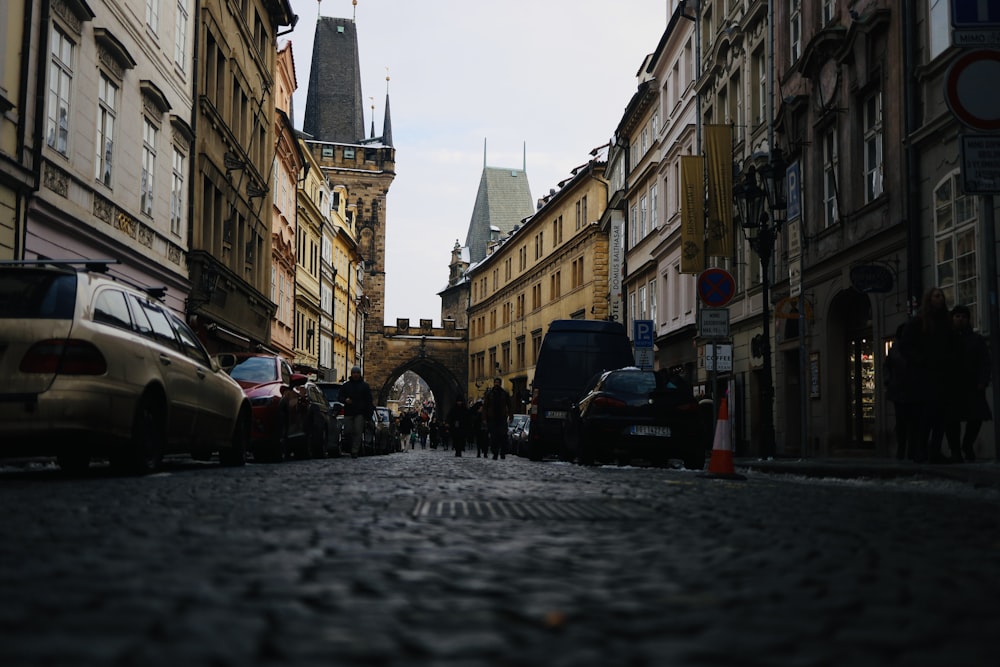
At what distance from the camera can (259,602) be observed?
3.58 metres

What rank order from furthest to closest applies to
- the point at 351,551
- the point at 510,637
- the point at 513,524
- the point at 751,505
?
the point at 751,505
the point at 513,524
the point at 351,551
the point at 510,637

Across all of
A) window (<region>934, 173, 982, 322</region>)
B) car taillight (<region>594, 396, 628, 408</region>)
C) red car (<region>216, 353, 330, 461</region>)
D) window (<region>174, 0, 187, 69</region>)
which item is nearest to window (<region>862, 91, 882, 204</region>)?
window (<region>934, 173, 982, 322</region>)

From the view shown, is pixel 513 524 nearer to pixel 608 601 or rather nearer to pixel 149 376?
pixel 608 601

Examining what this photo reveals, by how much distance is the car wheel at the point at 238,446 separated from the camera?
13.6m

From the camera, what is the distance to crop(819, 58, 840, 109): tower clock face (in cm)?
2325

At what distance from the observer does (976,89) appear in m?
9.60

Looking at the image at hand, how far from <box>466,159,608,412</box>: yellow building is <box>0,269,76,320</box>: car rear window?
39.2m

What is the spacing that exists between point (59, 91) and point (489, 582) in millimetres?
16625

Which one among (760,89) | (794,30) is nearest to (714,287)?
(794,30)

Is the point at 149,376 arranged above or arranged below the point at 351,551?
above

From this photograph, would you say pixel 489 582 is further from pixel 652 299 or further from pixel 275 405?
pixel 652 299

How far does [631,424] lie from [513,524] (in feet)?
36.7

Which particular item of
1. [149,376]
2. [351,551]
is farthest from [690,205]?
[351,551]

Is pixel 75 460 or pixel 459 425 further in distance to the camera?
pixel 459 425
